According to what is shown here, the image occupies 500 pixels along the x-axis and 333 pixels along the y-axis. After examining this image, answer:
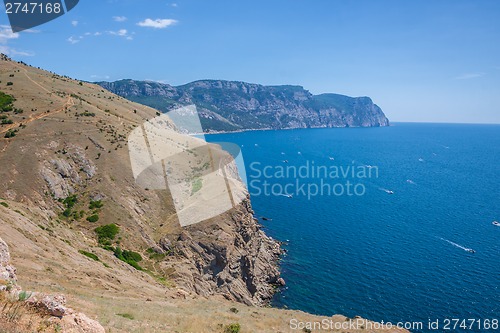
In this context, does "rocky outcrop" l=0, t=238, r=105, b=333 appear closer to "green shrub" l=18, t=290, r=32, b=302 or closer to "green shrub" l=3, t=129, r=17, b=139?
"green shrub" l=18, t=290, r=32, b=302

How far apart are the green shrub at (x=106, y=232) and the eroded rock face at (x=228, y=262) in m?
9.72

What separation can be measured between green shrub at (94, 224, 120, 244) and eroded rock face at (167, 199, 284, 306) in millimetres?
9719

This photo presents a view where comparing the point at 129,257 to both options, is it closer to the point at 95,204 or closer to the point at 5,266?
the point at 95,204

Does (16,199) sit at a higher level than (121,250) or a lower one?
higher

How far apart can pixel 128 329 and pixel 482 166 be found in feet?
694

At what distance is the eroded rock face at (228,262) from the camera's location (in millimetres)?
A: 53719

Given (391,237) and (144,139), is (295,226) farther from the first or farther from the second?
(144,139)

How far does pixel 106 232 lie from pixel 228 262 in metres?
20.5

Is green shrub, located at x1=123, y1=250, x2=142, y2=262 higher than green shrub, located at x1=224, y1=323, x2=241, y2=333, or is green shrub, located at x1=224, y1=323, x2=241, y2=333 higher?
green shrub, located at x1=224, y1=323, x2=241, y2=333

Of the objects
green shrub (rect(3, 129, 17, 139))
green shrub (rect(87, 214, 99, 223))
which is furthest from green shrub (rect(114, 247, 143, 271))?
green shrub (rect(3, 129, 17, 139))

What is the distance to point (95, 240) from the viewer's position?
4800cm

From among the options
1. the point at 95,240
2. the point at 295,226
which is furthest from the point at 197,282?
the point at 295,226

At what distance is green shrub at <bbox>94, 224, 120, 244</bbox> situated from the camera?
4860 cm

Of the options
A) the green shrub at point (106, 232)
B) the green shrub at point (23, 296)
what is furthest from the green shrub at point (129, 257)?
the green shrub at point (23, 296)
